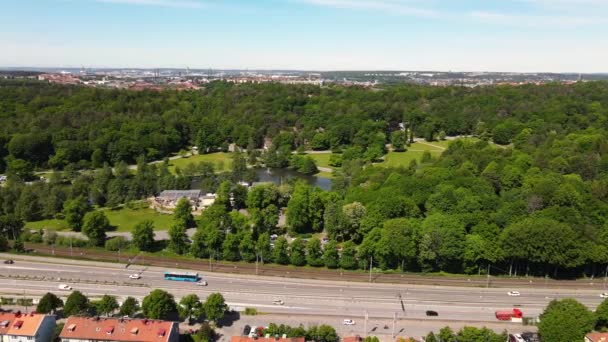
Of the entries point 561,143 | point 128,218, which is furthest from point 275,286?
point 561,143

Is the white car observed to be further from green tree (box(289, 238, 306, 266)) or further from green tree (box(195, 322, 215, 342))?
green tree (box(289, 238, 306, 266))

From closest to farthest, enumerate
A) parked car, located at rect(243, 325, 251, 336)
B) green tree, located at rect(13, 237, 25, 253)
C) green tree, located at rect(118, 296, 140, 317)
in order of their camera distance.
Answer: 1. parked car, located at rect(243, 325, 251, 336)
2. green tree, located at rect(118, 296, 140, 317)
3. green tree, located at rect(13, 237, 25, 253)

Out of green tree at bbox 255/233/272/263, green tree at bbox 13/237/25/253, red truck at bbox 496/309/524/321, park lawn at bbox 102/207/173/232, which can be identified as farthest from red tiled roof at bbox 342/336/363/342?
green tree at bbox 13/237/25/253

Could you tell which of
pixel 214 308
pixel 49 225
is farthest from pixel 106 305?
pixel 49 225

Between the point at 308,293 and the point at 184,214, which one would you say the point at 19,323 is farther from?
the point at 184,214

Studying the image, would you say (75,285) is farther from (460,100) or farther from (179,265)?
(460,100)

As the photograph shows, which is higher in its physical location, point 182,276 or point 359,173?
point 359,173

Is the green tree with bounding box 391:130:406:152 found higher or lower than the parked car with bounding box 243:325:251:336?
higher

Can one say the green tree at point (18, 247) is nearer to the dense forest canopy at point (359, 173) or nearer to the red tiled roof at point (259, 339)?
the dense forest canopy at point (359, 173)
